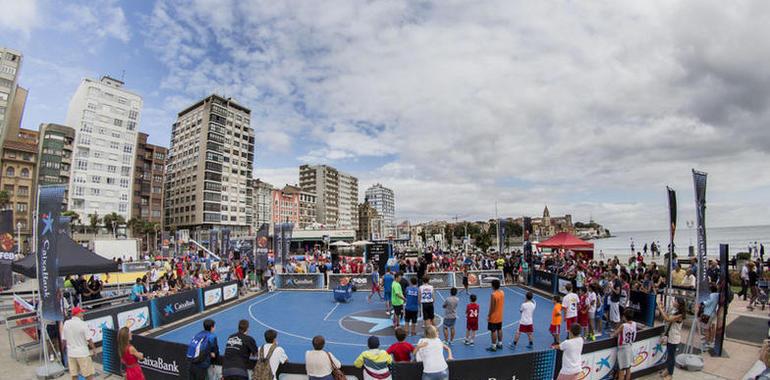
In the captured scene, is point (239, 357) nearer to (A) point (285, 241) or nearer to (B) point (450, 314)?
(B) point (450, 314)

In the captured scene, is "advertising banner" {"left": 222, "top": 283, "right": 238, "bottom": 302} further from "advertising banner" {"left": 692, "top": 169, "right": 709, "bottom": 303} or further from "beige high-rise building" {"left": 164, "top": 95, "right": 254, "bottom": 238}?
"beige high-rise building" {"left": 164, "top": 95, "right": 254, "bottom": 238}

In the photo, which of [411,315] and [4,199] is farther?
[4,199]

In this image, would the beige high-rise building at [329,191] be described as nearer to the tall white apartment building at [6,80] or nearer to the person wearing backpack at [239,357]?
the tall white apartment building at [6,80]

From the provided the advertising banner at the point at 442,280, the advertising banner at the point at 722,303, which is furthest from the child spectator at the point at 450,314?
the advertising banner at the point at 442,280

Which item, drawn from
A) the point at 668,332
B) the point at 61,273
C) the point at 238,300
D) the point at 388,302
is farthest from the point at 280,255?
the point at 668,332

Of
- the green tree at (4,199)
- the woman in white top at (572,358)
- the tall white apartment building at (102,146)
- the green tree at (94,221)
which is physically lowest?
the woman in white top at (572,358)

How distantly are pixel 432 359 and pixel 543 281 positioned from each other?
57.8 ft

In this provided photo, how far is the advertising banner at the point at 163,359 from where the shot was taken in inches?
314

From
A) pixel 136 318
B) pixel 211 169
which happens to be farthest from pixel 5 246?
pixel 211 169

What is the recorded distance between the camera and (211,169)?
290 ft

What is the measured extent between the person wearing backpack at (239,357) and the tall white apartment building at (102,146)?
8178cm

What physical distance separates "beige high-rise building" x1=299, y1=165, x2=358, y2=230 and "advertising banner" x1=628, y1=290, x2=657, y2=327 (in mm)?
120263

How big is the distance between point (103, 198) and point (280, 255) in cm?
6342

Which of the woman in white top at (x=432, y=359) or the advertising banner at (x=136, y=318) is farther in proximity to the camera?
the advertising banner at (x=136, y=318)
